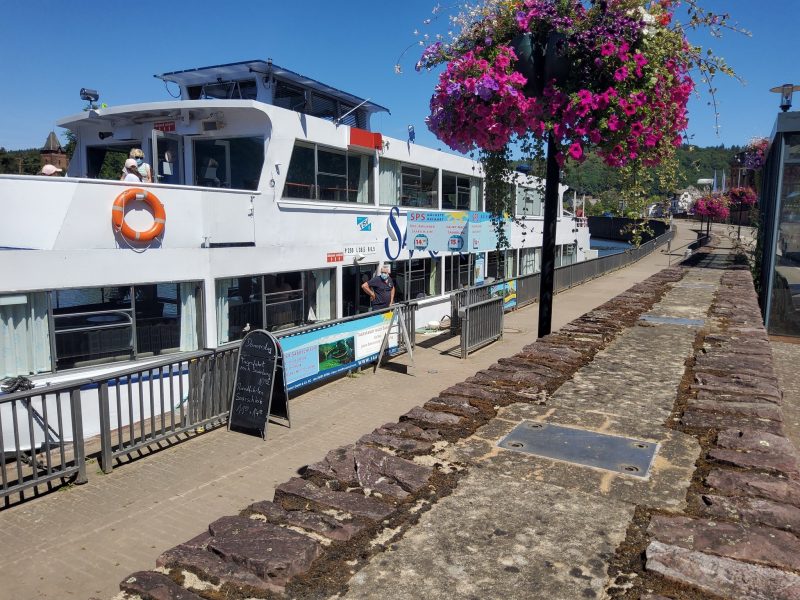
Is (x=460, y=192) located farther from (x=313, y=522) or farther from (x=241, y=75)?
(x=313, y=522)

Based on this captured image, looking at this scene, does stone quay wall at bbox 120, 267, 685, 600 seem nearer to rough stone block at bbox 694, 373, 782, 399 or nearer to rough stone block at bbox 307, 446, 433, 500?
rough stone block at bbox 307, 446, 433, 500

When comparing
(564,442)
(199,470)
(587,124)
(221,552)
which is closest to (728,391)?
(564,442)

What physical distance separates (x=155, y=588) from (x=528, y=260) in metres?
24.9

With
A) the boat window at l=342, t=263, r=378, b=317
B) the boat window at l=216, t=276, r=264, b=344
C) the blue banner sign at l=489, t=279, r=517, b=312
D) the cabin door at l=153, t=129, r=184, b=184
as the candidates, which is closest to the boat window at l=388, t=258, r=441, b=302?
the boat window at l=342, t=263, r=378, b=317

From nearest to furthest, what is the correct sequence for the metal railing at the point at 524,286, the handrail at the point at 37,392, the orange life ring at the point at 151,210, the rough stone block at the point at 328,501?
the rough stone block at the point at 328,501, the handrail at the point at 37,392, the orange life ring at the point at 151,210, the metal railing at the point at 524,286

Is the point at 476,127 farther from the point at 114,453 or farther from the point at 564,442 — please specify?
the point at 114,453

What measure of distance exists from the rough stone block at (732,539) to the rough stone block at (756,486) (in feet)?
0.93

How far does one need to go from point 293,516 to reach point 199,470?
525 centimetres

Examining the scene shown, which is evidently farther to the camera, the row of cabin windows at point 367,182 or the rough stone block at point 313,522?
the row of cabin windows at point 367,182

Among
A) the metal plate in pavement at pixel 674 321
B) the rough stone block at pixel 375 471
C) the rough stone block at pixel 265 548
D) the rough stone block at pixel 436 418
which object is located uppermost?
the metal plate in pavement at pixel 674 321

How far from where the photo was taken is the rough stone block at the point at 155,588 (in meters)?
2.02

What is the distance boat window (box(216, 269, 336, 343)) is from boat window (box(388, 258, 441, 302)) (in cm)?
327

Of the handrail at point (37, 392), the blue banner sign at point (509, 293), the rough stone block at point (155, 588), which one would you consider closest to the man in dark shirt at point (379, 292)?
the blue banner sign at point (509, 293)

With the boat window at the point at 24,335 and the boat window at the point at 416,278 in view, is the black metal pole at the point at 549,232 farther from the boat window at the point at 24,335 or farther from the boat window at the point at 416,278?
the boat window at the point at 416,278
